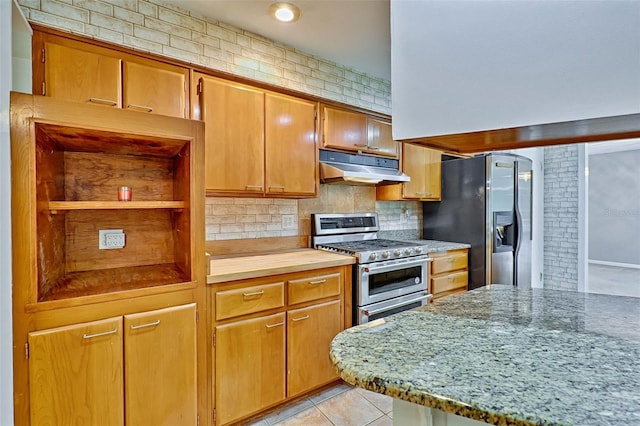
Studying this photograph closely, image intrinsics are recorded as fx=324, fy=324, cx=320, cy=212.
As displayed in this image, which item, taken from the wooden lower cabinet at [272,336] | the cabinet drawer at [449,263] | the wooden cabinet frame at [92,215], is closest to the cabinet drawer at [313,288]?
the wooden lower cabinet at [272,336]

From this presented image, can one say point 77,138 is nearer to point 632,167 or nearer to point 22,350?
Answer: point 22,350

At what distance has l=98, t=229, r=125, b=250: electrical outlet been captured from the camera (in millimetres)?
1986

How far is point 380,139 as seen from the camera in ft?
10.3

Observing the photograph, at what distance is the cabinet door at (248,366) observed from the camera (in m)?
1.86

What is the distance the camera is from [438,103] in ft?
3.13

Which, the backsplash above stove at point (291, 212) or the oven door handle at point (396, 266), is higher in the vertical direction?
the backsplash above stove at point (291, 212)

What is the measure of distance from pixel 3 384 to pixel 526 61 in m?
2.06

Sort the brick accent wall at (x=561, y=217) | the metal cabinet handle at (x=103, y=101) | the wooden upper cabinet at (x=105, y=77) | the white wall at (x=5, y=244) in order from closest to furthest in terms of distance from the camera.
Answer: the white wall at (x=5, y=244), the wooden upper cabinet at (x=105, y=77), the metal cabinet handle at (x=103, y=101), the brick accent wall at (x=561, y=217)

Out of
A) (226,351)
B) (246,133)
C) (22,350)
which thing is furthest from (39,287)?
(246,133)

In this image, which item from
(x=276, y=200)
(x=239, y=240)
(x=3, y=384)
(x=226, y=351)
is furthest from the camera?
(x=276, y=200)

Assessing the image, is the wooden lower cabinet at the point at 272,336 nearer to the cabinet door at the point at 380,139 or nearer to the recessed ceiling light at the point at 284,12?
the cabinet door at the point at 380,139

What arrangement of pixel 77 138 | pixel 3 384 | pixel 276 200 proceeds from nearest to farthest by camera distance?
pixel 3 384 → pixel 77 138 → pixel 276 200

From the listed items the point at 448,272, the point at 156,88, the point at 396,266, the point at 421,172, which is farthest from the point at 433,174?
the point at 156,88

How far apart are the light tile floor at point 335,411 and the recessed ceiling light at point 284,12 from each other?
260cm
